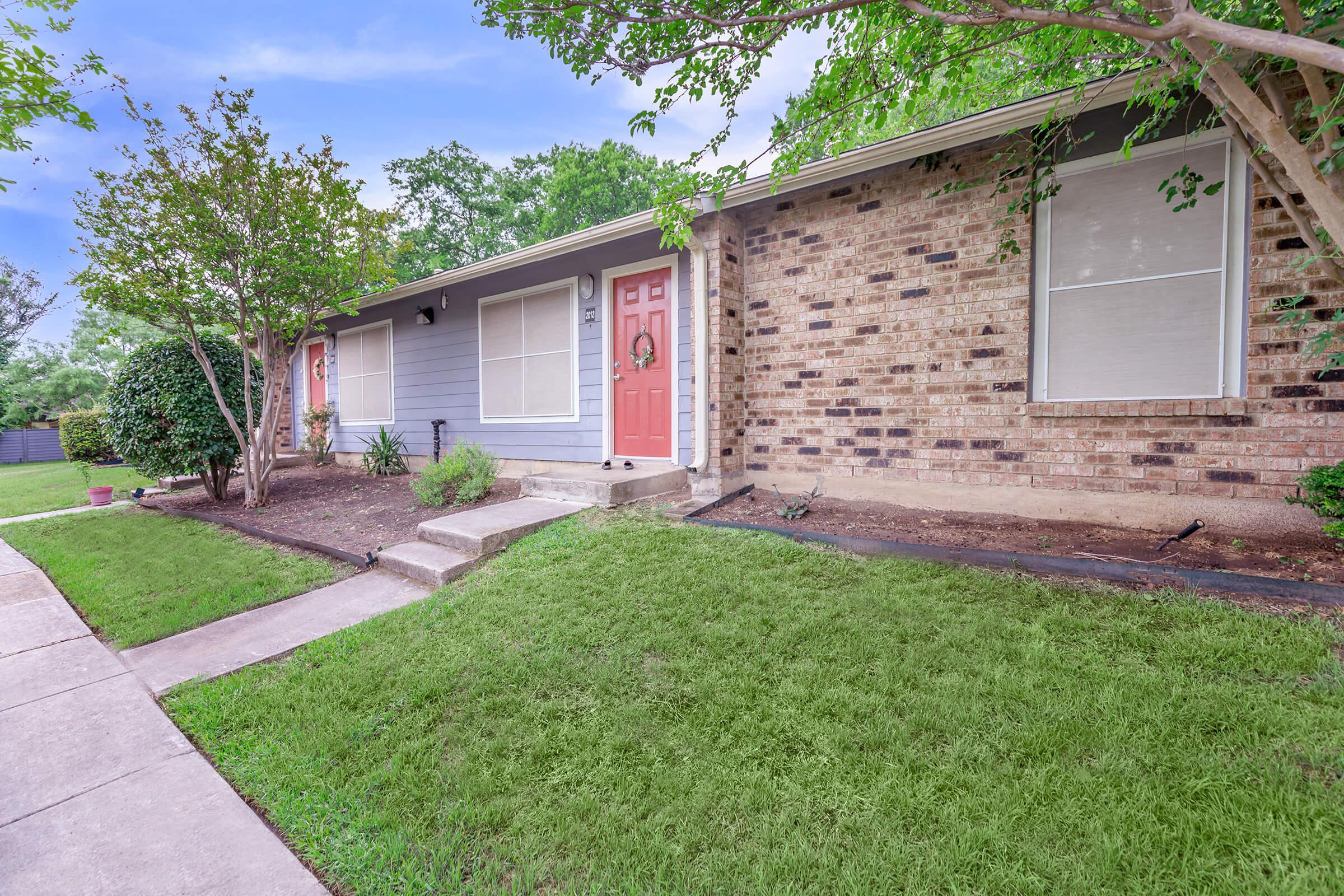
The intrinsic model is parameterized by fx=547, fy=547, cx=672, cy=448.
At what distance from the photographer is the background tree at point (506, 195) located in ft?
59.6

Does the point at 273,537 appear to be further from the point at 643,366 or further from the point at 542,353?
the point at 643,366

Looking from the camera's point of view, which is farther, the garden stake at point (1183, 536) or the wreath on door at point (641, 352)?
the wreath on door at point (641, 352)

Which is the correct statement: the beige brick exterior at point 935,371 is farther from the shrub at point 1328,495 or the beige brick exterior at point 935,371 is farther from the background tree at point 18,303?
the background tree at point 18,303

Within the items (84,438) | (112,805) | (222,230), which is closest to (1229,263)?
(112,805)

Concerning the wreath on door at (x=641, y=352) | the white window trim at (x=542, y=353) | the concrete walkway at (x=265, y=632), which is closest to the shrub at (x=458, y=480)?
the white window trim at (x=542, y=353)

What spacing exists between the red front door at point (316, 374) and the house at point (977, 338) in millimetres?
6332

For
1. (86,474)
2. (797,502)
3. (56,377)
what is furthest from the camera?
(56,377)

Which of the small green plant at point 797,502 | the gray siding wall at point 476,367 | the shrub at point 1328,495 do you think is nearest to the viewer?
the shrub at point 1328,495

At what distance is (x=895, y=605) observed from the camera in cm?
260

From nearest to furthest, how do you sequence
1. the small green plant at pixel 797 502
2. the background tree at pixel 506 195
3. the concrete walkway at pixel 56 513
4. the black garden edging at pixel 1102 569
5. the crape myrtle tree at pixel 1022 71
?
the crape myrtle tree at pixel 1022 71, the black garden edging at pixel 1102 569, the small green plant at pixel 797 502, the concrete walkway at pixel 56 513, the background tree at pixel 506 195

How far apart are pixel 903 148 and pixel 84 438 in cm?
1659

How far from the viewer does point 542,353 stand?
6.80 metres

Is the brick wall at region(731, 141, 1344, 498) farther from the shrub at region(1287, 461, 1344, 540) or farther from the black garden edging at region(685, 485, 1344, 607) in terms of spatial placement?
the black garden edging at region(685, 485, 1344, 607)

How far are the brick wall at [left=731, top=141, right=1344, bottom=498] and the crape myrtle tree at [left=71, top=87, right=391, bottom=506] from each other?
437 cm
